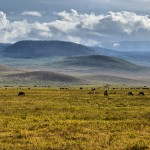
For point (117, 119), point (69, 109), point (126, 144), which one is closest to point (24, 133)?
point (126, 144)

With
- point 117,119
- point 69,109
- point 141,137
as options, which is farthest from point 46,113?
point 141,137

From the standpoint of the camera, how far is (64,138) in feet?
85.6

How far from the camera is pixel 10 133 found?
28.0 metres

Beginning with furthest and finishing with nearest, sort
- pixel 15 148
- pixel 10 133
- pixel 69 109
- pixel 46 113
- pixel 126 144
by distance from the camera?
pixel 69 109 < pixel 46 113 < pixel 10 133 < pixel 126 144 < pixel 15 148

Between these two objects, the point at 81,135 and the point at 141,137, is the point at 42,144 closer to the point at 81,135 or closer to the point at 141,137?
the point at 81,135

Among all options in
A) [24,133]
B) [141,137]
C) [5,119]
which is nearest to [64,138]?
[24,133]

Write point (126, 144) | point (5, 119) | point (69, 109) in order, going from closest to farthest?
point (126, 144) < point (5, 119) < point (69, 109)

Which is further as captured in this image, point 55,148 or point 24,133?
point 24,133

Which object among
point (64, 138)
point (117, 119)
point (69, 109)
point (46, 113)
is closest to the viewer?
point (64, 138)

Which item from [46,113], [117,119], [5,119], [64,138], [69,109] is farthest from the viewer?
[69,109]

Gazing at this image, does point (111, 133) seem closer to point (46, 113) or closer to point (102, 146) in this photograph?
point (102, 146)

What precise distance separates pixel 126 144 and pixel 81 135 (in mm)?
3811

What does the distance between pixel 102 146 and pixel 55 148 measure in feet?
9.36

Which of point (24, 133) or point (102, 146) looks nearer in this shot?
point (102, 146)
